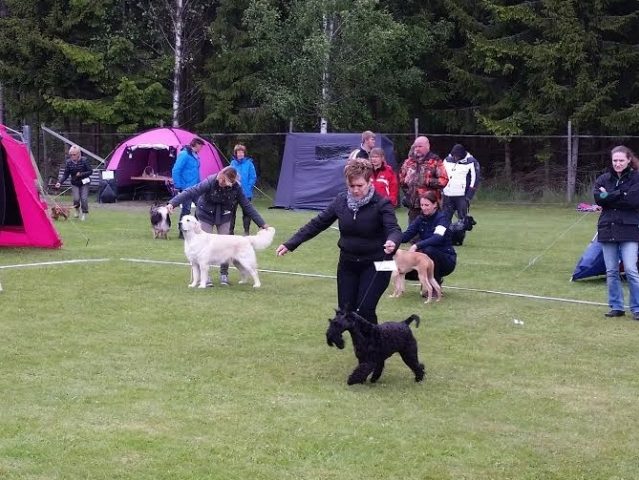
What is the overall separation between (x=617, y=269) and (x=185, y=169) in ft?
27.9

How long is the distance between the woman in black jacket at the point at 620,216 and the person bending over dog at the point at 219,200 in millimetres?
3919

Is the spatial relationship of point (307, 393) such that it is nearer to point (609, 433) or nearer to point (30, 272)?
point (609, 433)

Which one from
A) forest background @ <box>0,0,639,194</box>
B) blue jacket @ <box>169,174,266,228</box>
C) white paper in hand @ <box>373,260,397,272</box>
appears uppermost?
forest background @ <box>0,0,639,194</box>

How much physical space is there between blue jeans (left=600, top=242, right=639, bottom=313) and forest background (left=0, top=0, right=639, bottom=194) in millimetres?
17932

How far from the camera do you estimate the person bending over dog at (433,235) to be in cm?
1000

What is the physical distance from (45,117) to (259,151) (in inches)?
294

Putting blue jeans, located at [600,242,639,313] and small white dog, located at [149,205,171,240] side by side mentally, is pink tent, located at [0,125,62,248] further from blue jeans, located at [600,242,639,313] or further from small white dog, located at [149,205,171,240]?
blue jeans, located at [600,242,639,313]

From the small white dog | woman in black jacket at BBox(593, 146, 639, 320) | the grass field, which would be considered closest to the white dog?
the grass field

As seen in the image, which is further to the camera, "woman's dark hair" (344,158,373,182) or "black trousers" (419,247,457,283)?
"black trousers" (419,247,457,283)

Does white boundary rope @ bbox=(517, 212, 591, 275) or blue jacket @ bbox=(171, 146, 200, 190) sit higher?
blue jacket @ bbox=(171, 146, 200, 190)

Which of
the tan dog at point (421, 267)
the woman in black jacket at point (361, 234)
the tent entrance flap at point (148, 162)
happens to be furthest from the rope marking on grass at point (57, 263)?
the tent entrance flap at point (148, 162)

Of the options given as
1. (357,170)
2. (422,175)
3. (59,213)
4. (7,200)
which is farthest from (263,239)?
(59,213)

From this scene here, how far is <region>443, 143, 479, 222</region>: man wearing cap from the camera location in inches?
595

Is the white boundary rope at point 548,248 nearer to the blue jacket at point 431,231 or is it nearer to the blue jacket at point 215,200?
the blue jacket at point 431,231
